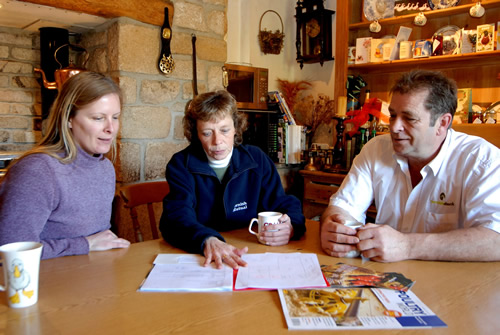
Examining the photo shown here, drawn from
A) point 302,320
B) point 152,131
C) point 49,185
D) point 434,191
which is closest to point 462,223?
point 434,191

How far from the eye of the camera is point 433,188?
1.48m

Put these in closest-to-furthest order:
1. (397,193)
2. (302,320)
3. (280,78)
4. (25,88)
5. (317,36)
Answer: (302,320), (397,193), (25,88), (317,36), (280,78)

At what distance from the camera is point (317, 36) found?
3.71 m

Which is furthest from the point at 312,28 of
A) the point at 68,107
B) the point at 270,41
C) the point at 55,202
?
the point at 55,202

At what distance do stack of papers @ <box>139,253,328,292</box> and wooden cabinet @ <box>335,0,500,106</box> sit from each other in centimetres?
235

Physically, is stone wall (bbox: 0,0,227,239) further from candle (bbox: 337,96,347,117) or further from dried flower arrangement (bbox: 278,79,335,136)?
dried flower arrangement (bbox: 278,79,335,136)

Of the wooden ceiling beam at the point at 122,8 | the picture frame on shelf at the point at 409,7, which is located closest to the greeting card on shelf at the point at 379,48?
the picture frame on shelf at the point at 409,7

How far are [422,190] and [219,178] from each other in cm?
76

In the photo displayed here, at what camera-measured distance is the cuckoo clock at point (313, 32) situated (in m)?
3.64

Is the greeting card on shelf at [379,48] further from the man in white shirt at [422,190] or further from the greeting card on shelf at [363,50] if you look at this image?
the man in white shirt at [422,190]

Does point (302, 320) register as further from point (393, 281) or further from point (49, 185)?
point (49, 185)

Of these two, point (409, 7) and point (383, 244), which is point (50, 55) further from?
point (409, 7)

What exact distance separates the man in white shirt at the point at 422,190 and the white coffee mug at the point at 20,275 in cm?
78

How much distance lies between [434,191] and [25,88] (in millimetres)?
2717
